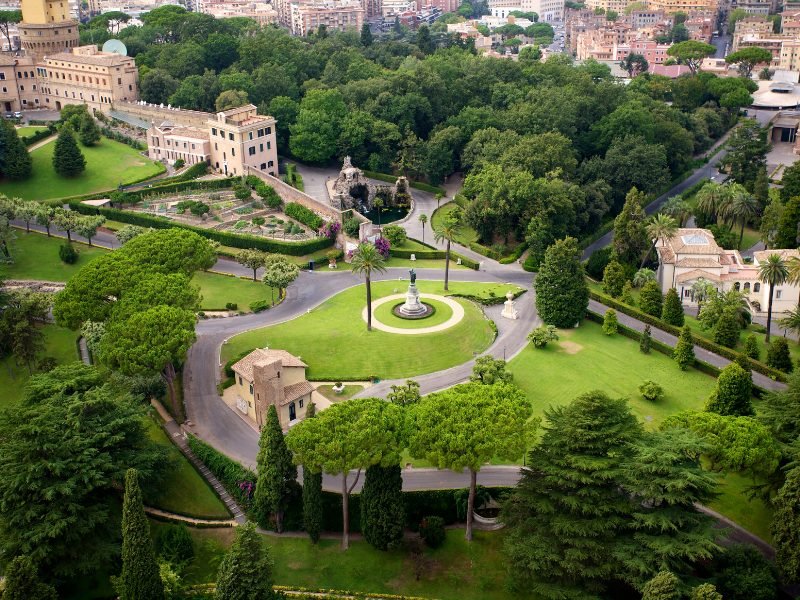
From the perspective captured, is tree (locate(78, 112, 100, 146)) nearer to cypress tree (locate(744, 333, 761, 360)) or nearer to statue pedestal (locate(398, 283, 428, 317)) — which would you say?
statue pedestal (locate(398, 283, 428, 317))

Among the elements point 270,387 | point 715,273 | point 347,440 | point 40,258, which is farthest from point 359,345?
point 40,258

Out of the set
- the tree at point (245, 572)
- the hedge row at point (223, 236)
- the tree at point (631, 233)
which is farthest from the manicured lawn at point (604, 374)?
the hedge row at point (223, 236)

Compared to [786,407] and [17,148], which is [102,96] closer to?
[17,148]

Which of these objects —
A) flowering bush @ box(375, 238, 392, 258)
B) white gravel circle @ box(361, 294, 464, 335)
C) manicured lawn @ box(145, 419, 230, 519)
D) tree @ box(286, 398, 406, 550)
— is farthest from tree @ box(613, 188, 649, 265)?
manicured lawn @ box(145, 419, 230, 519)

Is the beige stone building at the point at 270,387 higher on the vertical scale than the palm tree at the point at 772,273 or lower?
lower

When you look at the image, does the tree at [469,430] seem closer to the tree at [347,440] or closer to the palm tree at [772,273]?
the tree at [347,440]

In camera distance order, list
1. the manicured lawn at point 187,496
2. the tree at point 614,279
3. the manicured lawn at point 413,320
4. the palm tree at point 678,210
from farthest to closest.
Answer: the palm tree at point 678,210 → the tree at point 614,279 → the manicured lawn at point 413,320 → the manicured lawn at point 187,496
